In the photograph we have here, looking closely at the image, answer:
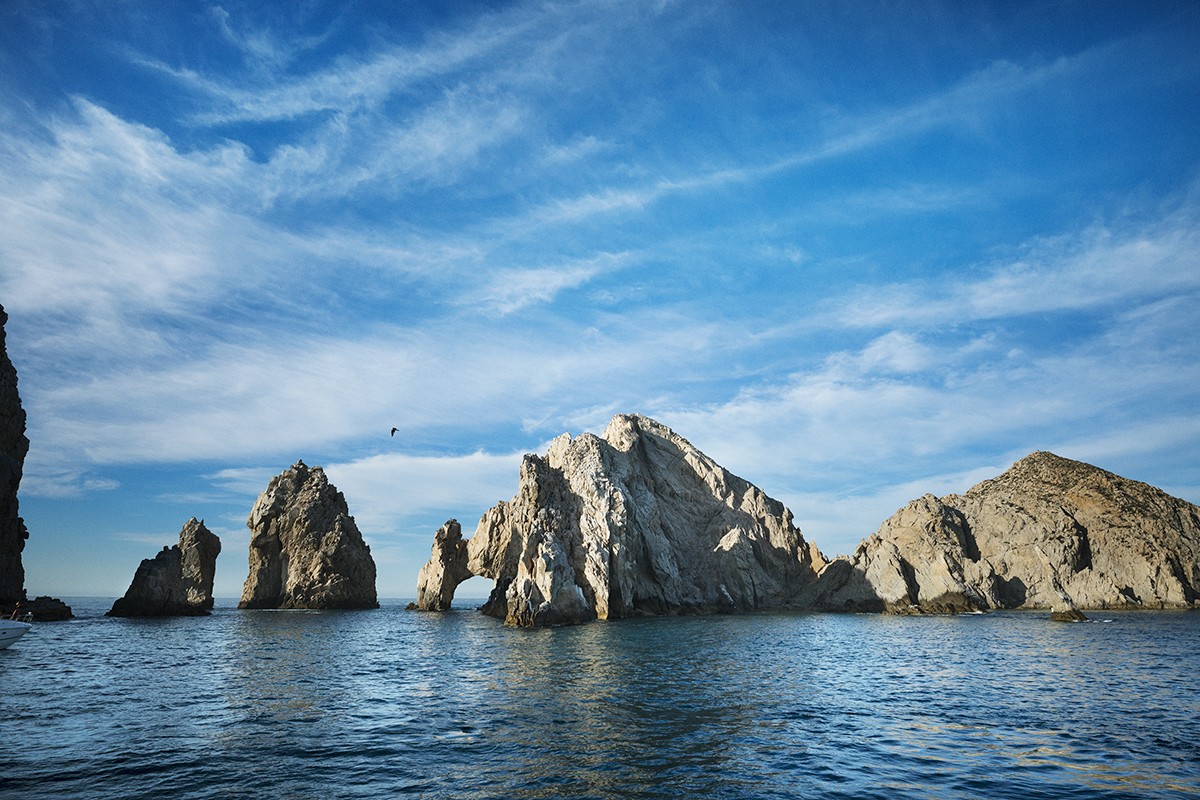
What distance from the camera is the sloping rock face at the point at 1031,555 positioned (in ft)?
327

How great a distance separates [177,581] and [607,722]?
101889mm

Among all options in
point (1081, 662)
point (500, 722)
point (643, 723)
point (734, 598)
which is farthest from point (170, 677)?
point (734, 598)

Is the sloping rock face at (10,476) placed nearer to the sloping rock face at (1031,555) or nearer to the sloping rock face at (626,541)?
the sloping rock face at (626,541)

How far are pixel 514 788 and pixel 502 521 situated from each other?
9823cm

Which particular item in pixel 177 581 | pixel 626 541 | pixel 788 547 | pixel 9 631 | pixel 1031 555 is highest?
pixel 626 541

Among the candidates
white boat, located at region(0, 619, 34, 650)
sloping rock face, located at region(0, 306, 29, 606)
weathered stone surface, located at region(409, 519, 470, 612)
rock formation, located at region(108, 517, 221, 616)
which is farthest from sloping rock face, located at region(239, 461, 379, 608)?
white boat, located at region(0, 619, 34, 650)

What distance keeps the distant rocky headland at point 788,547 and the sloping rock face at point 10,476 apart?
56.6 m

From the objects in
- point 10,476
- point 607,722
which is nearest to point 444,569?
point 10,476

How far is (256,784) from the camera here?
56.3 ft

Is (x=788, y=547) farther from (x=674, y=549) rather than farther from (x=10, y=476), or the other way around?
(x=10, y=476)

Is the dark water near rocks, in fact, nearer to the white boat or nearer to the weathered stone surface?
the white boat

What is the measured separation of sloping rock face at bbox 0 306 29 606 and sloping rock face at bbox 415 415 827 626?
2240 inches

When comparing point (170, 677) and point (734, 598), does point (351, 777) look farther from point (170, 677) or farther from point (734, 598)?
point (734, 598)

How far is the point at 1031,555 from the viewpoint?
346ft
